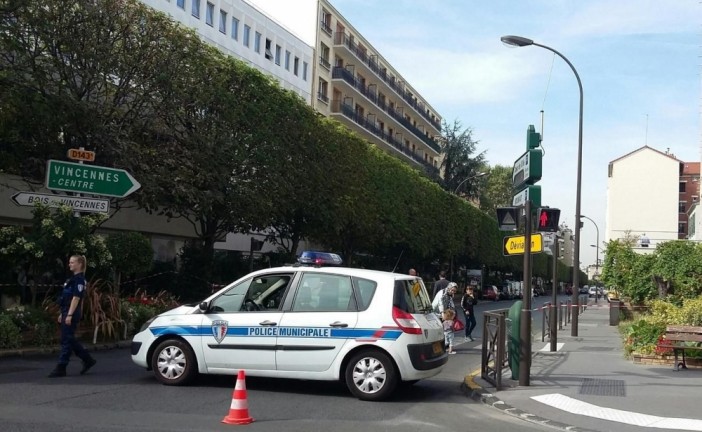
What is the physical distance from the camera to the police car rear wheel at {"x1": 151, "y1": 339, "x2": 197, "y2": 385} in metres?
9.52

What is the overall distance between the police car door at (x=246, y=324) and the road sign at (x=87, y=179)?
19.0 ft

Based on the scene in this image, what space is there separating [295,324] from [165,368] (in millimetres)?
1940

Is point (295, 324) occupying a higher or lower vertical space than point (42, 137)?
lower

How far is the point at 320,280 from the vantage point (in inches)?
369

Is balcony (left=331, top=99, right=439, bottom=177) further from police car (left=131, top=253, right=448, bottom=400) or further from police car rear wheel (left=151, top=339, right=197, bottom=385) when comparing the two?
police car rear wheel (left=151, top=339, right=197, bottom=385)

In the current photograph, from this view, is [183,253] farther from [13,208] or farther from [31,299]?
[31,299]

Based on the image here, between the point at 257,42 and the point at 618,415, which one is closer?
the point at 618,415

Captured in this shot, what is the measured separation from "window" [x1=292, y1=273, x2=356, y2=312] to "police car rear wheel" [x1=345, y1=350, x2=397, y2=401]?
0.67m

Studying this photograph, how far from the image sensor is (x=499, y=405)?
358 inches

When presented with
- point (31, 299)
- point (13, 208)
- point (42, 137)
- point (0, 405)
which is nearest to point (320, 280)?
point (0, 405)

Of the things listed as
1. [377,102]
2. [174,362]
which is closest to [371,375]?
[174,362]

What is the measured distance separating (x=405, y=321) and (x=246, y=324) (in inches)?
81.4

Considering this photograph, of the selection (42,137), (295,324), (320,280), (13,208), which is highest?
(42,137)

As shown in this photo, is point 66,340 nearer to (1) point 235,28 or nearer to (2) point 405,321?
(2) point 405,321
